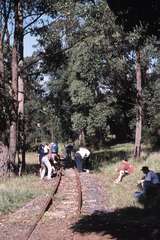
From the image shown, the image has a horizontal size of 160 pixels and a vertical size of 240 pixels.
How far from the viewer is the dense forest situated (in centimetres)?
3053

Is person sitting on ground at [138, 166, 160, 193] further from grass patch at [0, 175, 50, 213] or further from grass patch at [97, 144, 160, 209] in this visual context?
grass patch at [0, 175, 50, 213]

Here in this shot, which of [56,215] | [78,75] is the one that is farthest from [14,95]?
[78,75]

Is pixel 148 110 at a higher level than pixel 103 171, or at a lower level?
higher

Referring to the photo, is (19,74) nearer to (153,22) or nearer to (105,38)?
(105,38)

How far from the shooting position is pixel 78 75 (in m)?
60.4

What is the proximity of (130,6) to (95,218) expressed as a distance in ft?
22.6

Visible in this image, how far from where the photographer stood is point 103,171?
3206 centimetres

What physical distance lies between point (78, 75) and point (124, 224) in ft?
150

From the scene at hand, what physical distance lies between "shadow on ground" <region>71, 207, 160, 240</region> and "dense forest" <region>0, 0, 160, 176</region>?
4.14 m

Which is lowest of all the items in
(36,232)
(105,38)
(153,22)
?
(36,232)

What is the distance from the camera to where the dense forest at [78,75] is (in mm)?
30531

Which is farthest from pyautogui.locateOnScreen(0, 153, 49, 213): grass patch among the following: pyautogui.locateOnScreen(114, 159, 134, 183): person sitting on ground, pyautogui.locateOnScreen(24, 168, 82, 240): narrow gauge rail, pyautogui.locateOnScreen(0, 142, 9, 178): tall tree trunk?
pyautogui.locateOnScreen(0, 142, 9, 178): tall tree trunk

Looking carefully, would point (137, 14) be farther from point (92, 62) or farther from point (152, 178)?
point (92, 62)

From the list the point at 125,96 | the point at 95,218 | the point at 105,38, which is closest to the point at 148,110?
the point at 125,96
